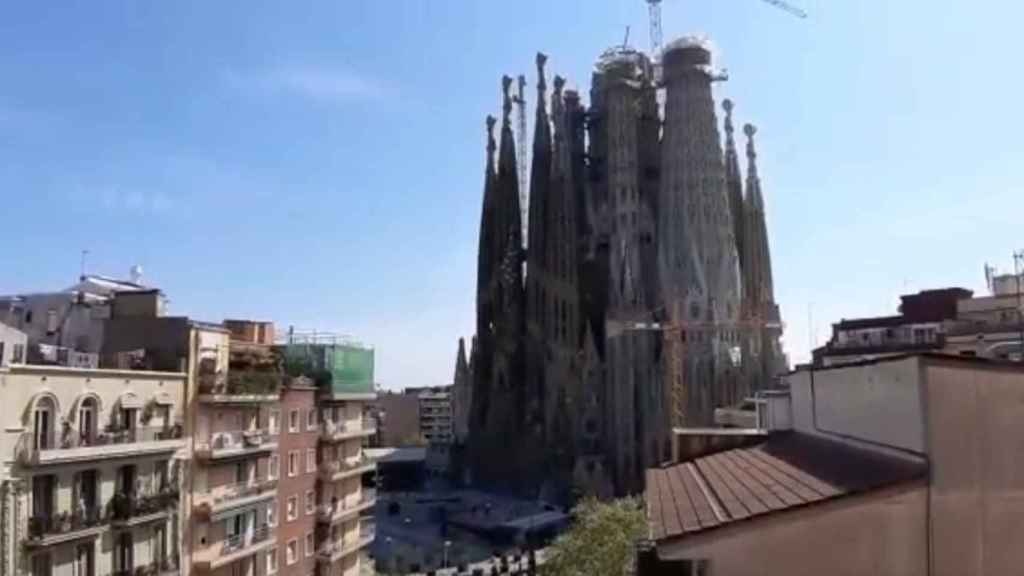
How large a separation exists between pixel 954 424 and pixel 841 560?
4.43 ft

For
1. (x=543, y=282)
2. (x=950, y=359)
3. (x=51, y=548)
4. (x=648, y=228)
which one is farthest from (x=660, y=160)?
(x=950, y=359)

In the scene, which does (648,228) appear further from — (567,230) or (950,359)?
(950,359)

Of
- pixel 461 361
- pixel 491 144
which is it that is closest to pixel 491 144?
pixel 491 144

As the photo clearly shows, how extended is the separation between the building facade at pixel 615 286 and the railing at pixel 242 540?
142 ft

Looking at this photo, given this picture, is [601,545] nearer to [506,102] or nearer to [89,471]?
[89,471]

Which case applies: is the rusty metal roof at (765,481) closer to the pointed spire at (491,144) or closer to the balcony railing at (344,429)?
the balcony railing at (344,429)

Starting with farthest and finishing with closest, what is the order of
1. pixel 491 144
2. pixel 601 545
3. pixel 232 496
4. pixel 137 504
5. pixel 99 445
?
pixel 491 144, pixel 232 496, pixel 601 545, pixel 137 504, pixel 99 445

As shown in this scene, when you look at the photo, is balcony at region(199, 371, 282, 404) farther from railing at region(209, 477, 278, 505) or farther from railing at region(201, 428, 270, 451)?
railing at region(209, 477, 278, 505)

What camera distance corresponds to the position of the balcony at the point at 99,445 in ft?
71.8

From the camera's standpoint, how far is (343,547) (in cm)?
3750

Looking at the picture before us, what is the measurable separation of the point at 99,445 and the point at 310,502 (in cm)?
1219

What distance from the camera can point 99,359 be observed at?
95.3 feet

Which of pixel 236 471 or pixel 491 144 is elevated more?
pixel 491 144

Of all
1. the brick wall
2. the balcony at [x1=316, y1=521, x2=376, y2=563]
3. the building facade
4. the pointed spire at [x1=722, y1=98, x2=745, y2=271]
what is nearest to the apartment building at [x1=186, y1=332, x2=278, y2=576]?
the brick wall
